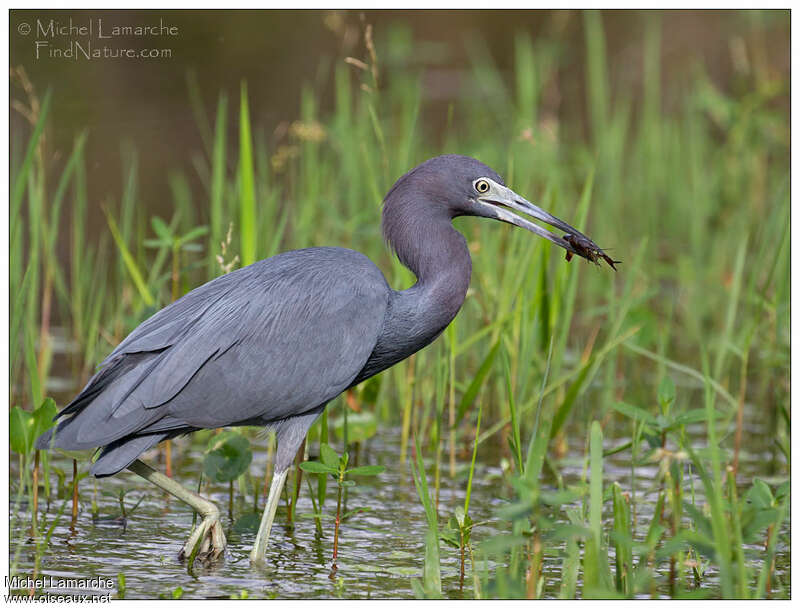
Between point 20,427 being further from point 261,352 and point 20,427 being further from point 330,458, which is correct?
point 330,458

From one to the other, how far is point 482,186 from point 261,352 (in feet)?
3.82

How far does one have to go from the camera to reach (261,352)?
14.9 ft

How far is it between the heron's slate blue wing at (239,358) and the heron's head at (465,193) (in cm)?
48

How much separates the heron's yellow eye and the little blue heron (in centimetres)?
2

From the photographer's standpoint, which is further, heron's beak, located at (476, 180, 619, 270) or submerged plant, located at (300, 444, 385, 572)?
heron's beak, located at (476, 180, 619, 270)

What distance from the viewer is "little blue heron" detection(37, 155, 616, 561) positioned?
4.42 m

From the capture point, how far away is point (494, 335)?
5691mm

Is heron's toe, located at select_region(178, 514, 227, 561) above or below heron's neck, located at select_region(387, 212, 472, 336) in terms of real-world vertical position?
below

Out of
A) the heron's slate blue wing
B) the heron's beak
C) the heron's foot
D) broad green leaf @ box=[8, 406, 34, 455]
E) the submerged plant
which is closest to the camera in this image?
the submerged plant

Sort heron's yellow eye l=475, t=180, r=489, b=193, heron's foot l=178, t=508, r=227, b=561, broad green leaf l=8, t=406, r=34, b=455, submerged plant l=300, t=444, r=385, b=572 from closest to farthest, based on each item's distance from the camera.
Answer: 1. submerged plant l=300, t=444, r=385, b=572
2. heron's foot l=178, t=508, r=227, b=561
3. broad green leaf l=8, t=406, r=34, b=455
4. heron's yellow eye l=475, t=180, r=489, b=193

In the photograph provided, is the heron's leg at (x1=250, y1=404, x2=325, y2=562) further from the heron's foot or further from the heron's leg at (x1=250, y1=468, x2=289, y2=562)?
the heron's foot

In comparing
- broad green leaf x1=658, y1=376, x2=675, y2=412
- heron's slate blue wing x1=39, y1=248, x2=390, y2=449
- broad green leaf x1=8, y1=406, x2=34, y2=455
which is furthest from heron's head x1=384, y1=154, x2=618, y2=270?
broad green leaf x1=8, y1=406, x2=34, y2=455

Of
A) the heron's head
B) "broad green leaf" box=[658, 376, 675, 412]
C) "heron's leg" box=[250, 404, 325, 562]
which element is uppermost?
the heron's head

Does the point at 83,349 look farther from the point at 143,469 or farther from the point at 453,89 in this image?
the point at 453,89
